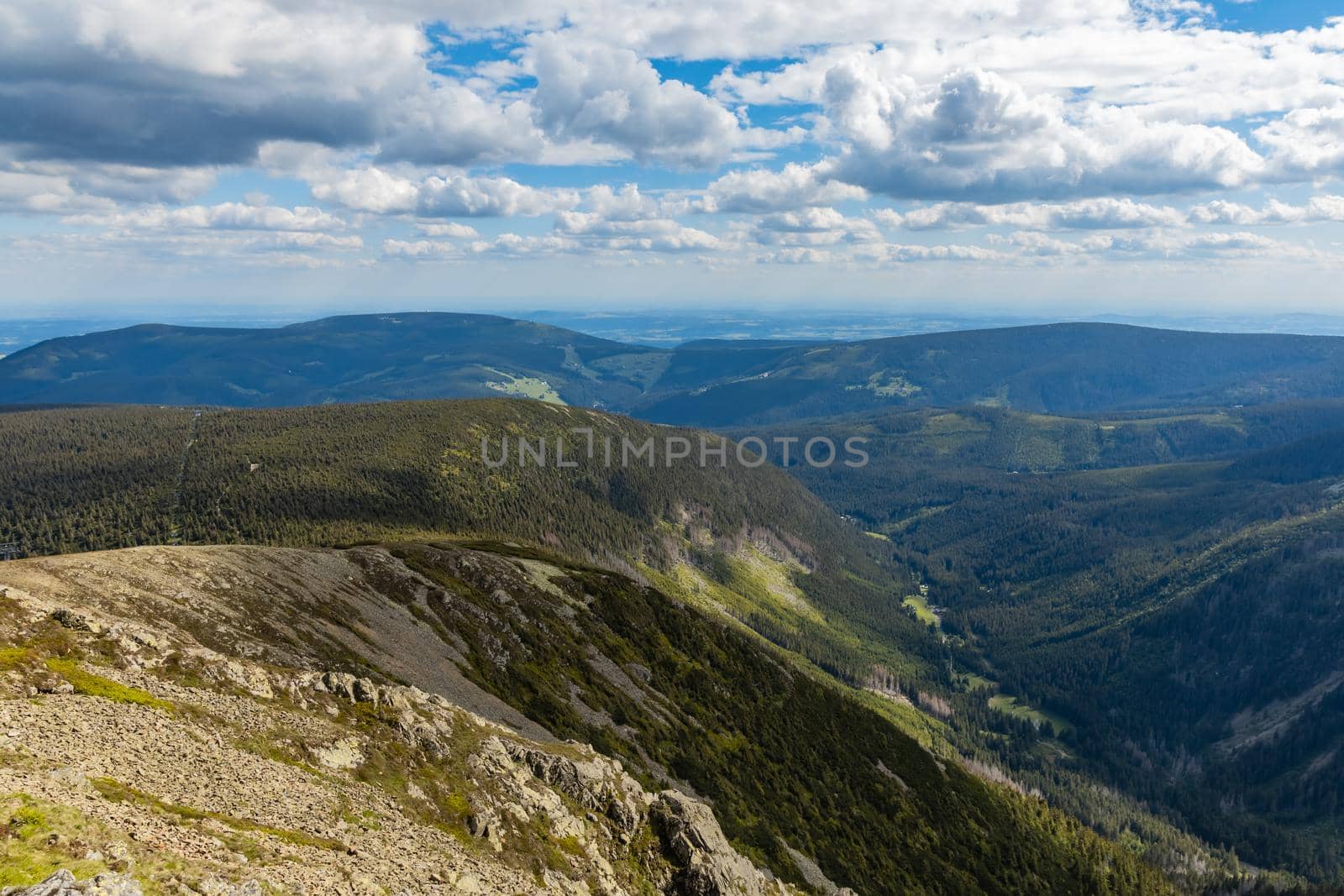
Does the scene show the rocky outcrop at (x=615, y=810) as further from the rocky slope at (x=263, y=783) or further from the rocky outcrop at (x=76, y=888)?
the rocky outcrop at (x=76, y=888)

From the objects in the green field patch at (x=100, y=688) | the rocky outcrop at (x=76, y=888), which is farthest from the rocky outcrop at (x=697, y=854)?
the rocky outcrop at (x=76, y=888)

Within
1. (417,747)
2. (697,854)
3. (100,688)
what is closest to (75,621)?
(100,688)

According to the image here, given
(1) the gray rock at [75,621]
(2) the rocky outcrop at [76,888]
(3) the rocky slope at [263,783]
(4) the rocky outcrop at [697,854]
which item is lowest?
(4) the rocky outcrop at [697,854]

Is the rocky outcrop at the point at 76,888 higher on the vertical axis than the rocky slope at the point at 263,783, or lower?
higher

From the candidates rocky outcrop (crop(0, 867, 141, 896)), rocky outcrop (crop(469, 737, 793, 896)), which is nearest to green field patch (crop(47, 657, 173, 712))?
rocky outcrop (crop(0, 867, 141, 896))

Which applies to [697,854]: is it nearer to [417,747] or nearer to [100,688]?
[417,747]

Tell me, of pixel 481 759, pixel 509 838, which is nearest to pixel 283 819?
pixel 509 838

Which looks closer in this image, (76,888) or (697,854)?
(76,888)

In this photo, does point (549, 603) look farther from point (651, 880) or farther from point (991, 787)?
point (991, 787)

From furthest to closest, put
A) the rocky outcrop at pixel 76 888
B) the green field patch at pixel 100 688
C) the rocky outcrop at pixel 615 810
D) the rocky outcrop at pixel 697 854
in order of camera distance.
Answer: the rocky outcrop at pixel 697 854
the rocky outcrop at pixel 615 810
the green field patch at pixel 100 688
the rocky outcrop at pixel 76 888

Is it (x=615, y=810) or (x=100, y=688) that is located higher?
(x=100, y=688)
